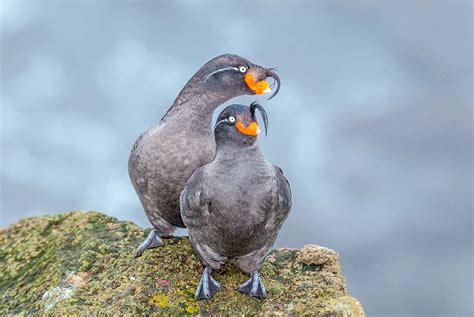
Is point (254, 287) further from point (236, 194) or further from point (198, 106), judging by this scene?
point (198, 106)

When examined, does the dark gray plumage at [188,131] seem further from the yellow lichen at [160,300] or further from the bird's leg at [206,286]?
the yellow lichen at [160,300]

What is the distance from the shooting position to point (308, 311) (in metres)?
7.45

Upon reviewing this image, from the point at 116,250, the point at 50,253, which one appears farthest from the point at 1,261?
the point at 116,250

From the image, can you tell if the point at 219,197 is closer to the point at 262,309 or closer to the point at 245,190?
the point at 245,190

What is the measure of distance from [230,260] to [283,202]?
1.40 metres

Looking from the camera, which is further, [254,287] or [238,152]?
[254,287]

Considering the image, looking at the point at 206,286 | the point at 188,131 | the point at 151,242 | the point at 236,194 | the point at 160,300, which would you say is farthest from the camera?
the point at 151,242

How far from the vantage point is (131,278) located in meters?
8.05

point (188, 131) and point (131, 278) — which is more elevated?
point (188, 131)

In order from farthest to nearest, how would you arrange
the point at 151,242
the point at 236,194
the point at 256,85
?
the point at 151,242
the point at 256,85
the point at 236,194

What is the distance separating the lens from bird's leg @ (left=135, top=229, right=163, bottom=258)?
28.2 ft

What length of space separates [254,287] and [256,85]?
2.19m

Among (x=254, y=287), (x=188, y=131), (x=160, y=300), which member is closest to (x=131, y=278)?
(x=160, y=300)

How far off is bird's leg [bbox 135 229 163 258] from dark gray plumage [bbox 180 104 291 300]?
129cm
